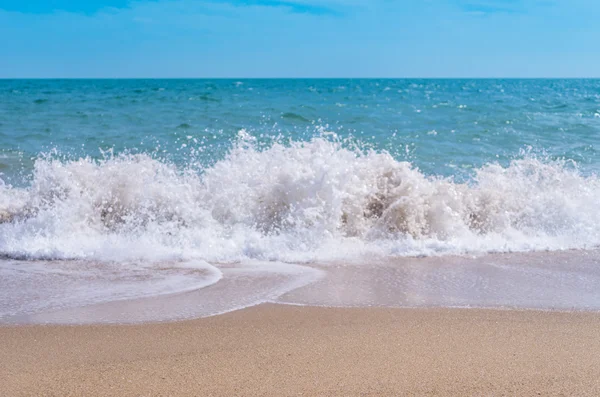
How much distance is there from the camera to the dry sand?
274 cm

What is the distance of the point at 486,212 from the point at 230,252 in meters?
3.06

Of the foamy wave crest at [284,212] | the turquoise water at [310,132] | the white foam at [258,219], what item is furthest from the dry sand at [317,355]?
the turquoise water at [310,132]

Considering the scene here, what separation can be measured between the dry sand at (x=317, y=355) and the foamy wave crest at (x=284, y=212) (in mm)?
1764

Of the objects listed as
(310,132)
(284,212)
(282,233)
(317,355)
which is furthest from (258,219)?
(310,132)

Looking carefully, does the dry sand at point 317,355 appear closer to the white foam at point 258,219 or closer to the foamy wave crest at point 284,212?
the white foam at point 258,219

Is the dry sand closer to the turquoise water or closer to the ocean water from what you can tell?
the ocean water

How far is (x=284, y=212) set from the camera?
20.8 feet

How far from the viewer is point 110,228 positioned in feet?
20.3

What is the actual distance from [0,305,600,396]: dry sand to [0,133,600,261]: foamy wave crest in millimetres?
1764

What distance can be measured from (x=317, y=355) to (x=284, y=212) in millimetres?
3315

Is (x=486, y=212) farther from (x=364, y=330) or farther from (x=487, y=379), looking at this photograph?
(x=487, y=379)

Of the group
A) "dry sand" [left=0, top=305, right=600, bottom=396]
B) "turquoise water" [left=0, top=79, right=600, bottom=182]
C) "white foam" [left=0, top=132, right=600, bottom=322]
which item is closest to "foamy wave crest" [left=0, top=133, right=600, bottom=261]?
"white foam" [left=0, top=132, right=600, bottom=322]

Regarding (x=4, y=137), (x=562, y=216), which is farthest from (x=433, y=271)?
(x=4, y=137)

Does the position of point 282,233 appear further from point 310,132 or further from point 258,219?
point 310,132
